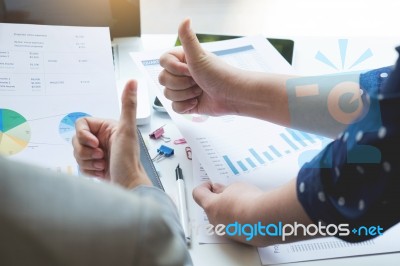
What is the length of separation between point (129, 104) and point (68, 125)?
0.22 m

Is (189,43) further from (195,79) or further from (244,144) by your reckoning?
(244,144)

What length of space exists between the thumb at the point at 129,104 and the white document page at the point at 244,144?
18 cm

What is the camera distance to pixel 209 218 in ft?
1.80

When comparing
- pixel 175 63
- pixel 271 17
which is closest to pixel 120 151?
pixel 175 63

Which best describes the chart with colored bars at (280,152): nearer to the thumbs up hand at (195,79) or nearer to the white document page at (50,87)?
the thumbs up hand at (195,79)

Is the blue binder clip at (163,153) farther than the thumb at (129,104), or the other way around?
the blue binder clip at (163,153)

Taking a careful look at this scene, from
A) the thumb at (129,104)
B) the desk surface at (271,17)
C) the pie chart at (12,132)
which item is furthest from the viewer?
the desk surface at (271,17)

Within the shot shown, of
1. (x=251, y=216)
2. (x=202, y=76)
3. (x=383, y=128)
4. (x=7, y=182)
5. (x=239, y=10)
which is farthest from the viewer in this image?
(x=239, y=10)

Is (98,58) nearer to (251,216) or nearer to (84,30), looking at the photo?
(84,30)

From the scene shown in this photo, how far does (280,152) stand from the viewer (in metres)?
0.64

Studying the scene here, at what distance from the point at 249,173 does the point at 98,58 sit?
12.7 inches

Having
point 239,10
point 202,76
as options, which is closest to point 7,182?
point 202,76

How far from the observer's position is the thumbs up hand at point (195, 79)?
25.9 inches

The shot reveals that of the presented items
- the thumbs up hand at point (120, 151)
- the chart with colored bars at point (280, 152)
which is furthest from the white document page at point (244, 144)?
the thumbs up hand at point (120, 151)
